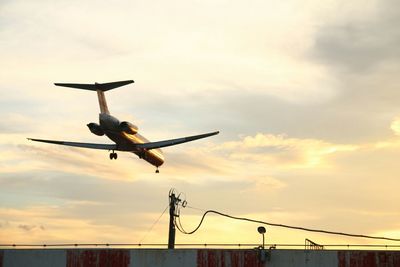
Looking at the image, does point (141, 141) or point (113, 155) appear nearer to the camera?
point (113, 155)

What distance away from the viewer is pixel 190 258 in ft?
147

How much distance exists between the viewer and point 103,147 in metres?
85.6

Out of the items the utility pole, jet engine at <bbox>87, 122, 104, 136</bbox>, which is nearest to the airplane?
jet engine at <bbox>87, 122, 104, 136</bbox>

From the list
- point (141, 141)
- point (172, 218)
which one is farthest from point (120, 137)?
point (172, 218)

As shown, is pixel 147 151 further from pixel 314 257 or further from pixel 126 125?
pixel 314 257

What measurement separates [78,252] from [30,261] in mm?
3788

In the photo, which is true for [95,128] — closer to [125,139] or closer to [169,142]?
[125,139]

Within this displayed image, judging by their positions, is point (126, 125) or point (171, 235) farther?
point (126, 125)

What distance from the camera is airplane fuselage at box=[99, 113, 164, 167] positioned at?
72.1m

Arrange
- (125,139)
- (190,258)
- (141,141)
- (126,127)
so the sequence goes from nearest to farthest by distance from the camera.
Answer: (190,258)
(126,127)
(125,139)
(141,141)

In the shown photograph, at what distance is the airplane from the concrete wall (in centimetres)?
2623

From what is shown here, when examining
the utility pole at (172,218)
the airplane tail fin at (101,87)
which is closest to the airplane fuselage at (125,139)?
the airplane tail fin at (101,87)

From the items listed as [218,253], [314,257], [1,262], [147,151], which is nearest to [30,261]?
[1,262]

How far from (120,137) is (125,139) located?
1.34 meters
